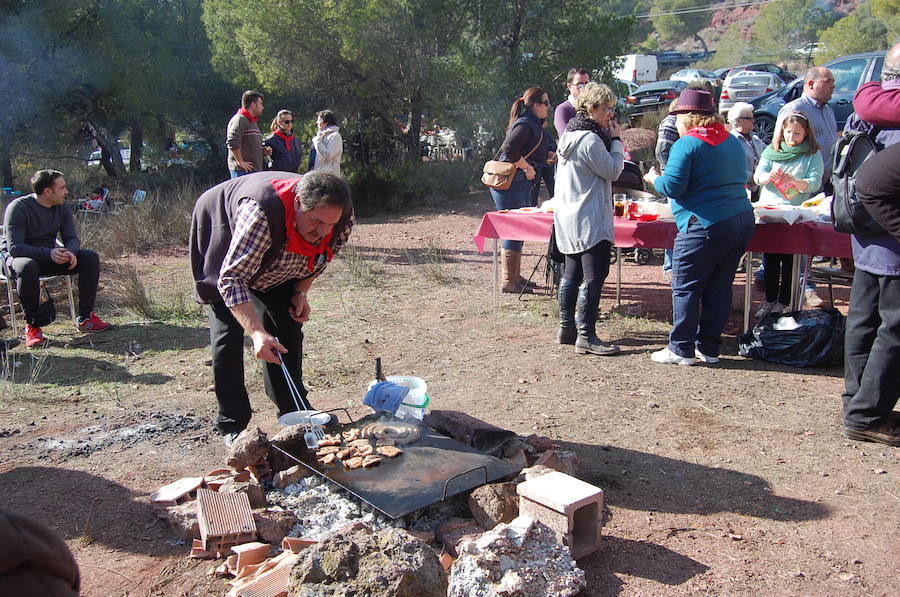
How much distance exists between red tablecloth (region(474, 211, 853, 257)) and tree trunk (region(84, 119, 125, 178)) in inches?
638

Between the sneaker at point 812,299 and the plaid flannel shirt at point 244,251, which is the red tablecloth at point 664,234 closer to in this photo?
the sneaker at point 812,299

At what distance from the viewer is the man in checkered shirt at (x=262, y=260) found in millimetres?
3062

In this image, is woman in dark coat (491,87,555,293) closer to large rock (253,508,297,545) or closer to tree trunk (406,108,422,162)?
large rock (253,508,297,545)

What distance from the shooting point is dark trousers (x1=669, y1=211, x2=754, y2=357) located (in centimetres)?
480

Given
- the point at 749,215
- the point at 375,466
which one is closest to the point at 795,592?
the point at 375,466

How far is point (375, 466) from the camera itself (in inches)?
128

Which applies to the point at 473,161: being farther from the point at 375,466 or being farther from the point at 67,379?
the point at 375,466

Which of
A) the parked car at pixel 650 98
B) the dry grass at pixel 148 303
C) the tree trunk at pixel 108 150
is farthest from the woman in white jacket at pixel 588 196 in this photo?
the tree trunk at pixel 108 150

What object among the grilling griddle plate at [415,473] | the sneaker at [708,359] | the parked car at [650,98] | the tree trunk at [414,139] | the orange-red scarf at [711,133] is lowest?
the grilling griddle plate at [415,473]

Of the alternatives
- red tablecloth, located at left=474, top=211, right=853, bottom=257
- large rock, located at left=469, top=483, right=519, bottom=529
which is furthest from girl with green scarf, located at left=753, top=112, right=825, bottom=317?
large rock, located at left=469, top=483, right=519, bottom=529

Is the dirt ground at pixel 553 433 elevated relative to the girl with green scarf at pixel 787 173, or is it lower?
lower

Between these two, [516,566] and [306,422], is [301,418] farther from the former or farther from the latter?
[516,566]

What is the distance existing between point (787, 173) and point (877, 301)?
2583 mm

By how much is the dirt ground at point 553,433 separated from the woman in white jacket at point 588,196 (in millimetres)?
477
